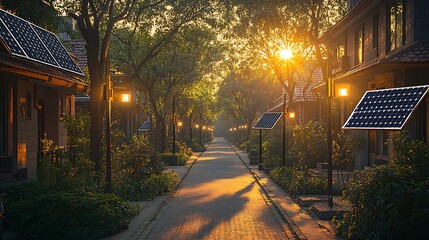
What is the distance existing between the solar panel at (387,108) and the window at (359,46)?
12867mm

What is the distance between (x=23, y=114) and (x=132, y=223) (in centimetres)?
552

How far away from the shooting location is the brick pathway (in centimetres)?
1150

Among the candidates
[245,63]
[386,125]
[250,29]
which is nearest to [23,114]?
[386,125]

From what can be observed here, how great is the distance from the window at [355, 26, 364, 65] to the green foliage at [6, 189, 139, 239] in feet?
52.3

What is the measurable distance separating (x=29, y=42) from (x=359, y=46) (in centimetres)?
1620

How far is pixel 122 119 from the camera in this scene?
40.8 metres

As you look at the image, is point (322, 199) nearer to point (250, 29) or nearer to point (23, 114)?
point (23, 114)

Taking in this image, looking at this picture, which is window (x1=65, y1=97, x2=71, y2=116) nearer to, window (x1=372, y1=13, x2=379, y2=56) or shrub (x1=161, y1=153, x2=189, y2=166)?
shrub (x1=161, y1=153, x2=189, y2=166)

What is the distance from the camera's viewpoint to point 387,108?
1055 centimetres

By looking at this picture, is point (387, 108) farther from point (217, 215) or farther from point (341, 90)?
point (217, 215)

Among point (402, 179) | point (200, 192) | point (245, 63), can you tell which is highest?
point (245, 63)

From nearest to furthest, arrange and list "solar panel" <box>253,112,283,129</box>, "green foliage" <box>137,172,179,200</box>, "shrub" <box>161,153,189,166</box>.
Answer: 1. "green foliage" <box>137,172,179,200</box>
2. "solar panel" <box>253,112,283,129</box>
3. "shrub" <box>161,153,189,166</box>

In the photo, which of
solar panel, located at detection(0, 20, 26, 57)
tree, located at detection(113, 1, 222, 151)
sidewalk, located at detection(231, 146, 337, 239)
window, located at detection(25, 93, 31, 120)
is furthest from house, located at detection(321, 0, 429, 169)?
window, located at detection(25, 93, 31, 120)

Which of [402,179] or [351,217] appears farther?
[351,217]
